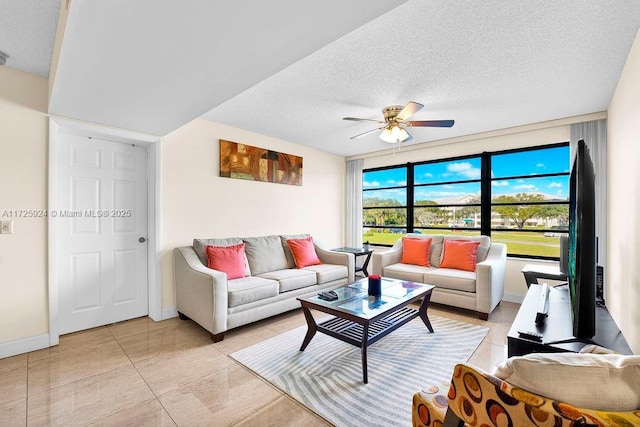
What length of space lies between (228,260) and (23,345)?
5.97 ft

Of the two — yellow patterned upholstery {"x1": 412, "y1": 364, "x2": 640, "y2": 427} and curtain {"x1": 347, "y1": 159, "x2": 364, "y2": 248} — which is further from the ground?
curtain {"x1": 347, "y1": 159, "x2": 364, "y2": 248}

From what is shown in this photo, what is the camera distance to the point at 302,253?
415 centimetres

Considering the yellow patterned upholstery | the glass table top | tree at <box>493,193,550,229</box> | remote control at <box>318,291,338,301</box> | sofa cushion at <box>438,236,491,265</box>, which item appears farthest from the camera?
tree at <box>493,193,550,229</box>

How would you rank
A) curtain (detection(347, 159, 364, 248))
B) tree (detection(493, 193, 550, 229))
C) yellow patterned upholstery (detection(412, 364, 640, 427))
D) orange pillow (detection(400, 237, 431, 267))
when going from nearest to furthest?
yellow patterned upholstery (detection(412, 364, 640, 427)), tree (detection(493, 193, 550, 229)), orange pillow (detection(400, 237, 431, 267)), curtain (detection(347, 159, 364, 248))

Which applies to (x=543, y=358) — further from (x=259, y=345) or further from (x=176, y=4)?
(x=259, y=345)

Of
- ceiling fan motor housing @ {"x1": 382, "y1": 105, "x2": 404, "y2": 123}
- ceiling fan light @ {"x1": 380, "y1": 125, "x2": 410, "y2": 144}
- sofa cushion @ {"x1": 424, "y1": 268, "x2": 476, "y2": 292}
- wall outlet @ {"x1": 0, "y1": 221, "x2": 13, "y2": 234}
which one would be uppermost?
ceiling fan motor housing @ {"x1": 382, "y1": 105, "x2": 404, "y2": 123}

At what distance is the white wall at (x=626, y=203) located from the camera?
6.61ft

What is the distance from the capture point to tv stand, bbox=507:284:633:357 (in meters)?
1.44

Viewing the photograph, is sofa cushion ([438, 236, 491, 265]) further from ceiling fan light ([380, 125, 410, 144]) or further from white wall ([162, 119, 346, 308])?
white wall ([162, 119, 346, 308])

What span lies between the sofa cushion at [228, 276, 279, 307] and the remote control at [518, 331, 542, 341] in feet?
7.48

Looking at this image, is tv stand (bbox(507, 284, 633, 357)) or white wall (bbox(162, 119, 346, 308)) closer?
tv stand (bbox(507, 284, 633, 357))

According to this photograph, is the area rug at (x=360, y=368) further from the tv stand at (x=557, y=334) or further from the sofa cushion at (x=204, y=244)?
the sofa cushion at (x=204, y=244)

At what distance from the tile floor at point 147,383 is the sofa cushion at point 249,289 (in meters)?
0.35

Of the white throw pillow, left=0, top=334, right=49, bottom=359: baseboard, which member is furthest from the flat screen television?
left=0, top=334, right=49, bottom=359: baseboard
